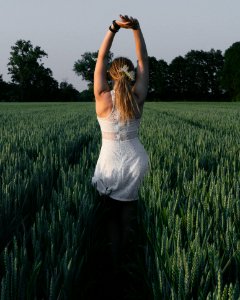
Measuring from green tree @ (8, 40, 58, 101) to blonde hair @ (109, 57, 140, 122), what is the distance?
63213mm

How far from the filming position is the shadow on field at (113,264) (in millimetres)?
1811

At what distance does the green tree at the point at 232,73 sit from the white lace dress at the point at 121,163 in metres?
60.6

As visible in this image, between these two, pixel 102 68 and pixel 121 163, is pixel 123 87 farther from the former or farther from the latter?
pixel 121 163

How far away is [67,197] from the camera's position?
222 cm

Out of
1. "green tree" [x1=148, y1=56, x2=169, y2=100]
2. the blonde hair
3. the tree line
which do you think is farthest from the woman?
"green tree" [x1=148, y1=56, x2=169, y2=100]

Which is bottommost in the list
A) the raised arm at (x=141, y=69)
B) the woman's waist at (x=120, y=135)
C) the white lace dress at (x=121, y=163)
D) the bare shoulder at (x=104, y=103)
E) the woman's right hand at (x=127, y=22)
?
the white lace dress at (x=121, y=163)

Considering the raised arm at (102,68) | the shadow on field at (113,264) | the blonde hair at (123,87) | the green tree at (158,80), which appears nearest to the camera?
the shadow on field at (113,264)

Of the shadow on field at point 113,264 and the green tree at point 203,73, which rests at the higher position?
the green tree at point 203,73

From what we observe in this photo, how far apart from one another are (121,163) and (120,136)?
6.6 inches

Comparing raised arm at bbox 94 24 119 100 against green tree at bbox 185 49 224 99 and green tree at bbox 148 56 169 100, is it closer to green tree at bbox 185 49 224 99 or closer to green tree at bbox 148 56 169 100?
green tree at bbox 148 56 169 100

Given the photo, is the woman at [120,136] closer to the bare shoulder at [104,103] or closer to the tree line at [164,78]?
the bare shoulder at [104,103]

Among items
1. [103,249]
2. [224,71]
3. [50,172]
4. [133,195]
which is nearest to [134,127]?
[133,195]

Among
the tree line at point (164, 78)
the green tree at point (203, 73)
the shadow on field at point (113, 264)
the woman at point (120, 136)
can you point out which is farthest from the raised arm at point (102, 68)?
the green tree at point (203, 73)

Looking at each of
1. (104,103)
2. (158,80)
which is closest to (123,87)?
(104,103)
